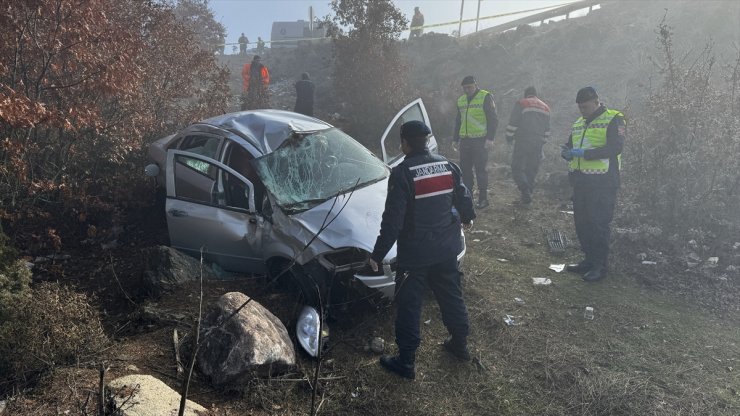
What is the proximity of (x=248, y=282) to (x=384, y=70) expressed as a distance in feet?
23.3

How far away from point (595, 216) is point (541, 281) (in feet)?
2.87

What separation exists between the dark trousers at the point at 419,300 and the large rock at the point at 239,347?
81cm

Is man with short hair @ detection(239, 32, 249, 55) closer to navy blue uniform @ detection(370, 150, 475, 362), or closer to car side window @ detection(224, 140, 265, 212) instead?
car side window @ detection(224, 140, 265, 212)

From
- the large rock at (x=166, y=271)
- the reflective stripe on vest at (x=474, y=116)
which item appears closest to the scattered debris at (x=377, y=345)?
the large rock at (x=166, y=271)

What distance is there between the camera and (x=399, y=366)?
3516 mm

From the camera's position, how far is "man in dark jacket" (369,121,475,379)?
3.33 m

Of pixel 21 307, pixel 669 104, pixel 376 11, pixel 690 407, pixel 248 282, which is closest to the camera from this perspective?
pixel 21 307

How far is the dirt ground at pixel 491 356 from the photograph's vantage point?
3.16m

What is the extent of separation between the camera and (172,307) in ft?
13.0

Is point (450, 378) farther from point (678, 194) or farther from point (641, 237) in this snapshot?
point (678, 194)

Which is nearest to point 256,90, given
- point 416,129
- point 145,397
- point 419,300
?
point 416,129

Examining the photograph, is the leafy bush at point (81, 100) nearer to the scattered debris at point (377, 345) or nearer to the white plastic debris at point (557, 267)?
the scattered debris at point (377, 345)

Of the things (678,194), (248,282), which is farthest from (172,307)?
(678,194)

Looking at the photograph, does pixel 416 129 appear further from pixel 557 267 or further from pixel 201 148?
pixel 557 267
